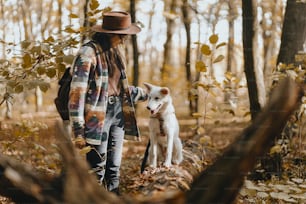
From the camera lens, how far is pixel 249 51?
5320 mm

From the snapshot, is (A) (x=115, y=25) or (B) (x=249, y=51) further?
(B) (x=249, y=51)

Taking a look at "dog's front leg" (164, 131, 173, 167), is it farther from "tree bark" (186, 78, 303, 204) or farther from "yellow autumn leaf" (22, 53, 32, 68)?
"tree bark" (186, 78, 303, 204)

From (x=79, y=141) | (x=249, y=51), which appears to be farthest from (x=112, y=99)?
(x=249, y=51)

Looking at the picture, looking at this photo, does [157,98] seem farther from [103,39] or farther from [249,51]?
[249,51]

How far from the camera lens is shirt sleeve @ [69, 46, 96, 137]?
397cm

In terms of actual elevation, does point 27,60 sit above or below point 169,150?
above

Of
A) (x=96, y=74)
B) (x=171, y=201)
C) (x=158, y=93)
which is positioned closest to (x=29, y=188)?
(x=171, y=201)

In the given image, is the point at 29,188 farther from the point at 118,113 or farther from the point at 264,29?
the point at 264,29

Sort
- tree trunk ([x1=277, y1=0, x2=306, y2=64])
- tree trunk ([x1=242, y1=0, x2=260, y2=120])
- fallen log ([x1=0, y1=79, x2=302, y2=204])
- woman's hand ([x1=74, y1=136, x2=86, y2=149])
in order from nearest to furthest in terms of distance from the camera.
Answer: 1. fallen log ([x1=0, y1=79, x2=302, y2=204])
2. woman's hand ([x1=74, y1=136, x2=86, y2=149])
3. tree trunk ([x1=242, y1=0, x2=260, y2=120])
4. tree trunk ([x1=277, y1=0, x2=306, y2=64])

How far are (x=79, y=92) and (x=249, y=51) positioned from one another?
94.9 inches

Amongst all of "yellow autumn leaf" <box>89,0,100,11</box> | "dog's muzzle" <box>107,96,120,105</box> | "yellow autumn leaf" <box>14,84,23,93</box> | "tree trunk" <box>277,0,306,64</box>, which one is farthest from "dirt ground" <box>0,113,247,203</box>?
"tree trunk" <box>277,0,306,64</box>

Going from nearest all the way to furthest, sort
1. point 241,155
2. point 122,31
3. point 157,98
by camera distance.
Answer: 1. point 241,155
2. point 122,31
3. point 157,98

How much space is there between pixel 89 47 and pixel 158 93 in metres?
1.07

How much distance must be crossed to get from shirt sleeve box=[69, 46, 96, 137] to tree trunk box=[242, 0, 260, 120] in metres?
2.24
